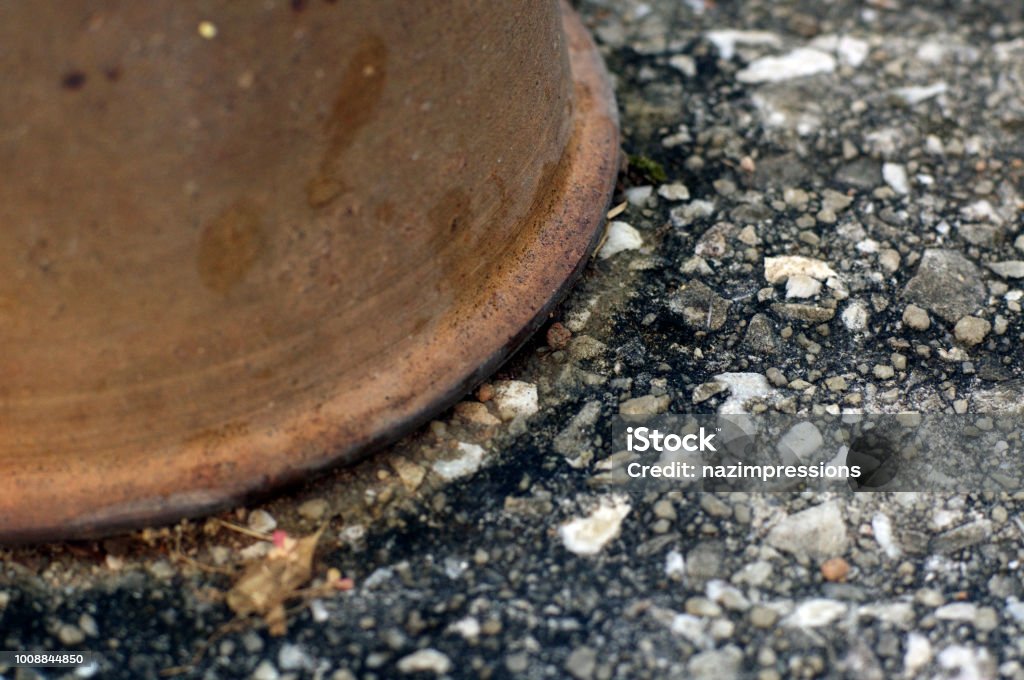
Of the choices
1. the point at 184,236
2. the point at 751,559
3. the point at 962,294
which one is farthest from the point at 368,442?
the point at 962,294

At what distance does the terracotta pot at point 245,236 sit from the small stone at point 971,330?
798mm

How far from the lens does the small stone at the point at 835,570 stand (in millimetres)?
1662

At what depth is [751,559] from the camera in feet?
5.53

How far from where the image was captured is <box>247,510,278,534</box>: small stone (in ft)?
5.61

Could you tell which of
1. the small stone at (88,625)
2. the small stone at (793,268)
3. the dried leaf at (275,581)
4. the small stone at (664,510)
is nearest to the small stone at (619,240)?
the small stone at (793,268)

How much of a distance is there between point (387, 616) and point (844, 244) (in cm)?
122

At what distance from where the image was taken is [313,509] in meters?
1.73

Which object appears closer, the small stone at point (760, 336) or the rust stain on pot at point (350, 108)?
the rust stain on pot at point (350, 108)

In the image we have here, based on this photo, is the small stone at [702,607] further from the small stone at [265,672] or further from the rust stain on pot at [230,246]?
the rust stain on pot at [230,246]

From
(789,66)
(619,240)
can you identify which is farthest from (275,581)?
(789,66)

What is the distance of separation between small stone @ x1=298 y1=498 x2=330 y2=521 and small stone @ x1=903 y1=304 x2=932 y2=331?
115cm

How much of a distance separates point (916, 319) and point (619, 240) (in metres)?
0.60

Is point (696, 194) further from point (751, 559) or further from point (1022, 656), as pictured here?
point (1022, 656)

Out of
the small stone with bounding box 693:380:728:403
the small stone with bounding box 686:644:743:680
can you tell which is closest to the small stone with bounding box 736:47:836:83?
the small stone with bounding box 693:380:728:403
